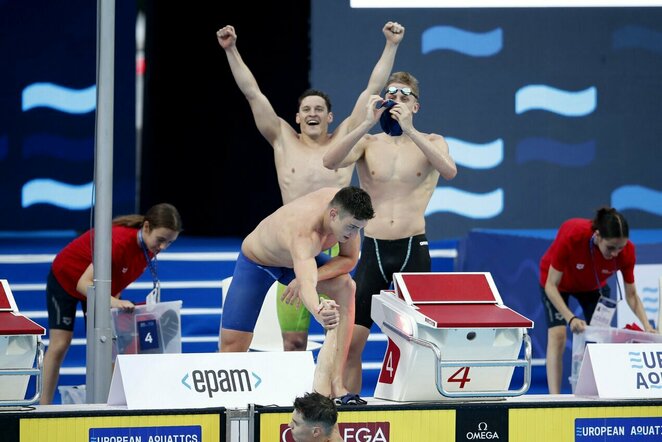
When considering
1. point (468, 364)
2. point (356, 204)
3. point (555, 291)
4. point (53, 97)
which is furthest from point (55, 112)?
point (468, 364)

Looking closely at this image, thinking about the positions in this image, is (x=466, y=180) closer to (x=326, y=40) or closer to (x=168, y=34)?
(x=326, y=40)

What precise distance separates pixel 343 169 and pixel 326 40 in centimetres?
446

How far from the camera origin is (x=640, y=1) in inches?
292

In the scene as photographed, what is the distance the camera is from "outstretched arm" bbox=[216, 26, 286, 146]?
247 inches

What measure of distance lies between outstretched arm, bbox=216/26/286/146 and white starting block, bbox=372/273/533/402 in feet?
5.64

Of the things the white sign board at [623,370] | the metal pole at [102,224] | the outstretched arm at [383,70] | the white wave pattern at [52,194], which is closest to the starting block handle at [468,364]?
the white sign board at [623,370]

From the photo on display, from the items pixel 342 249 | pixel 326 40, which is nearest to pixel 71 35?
pixel 326 40

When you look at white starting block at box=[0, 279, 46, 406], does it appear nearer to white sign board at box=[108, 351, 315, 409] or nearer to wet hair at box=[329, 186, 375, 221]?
white sign board at box=[108, 351, 315, 409]

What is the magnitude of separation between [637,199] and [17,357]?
7.73 meters

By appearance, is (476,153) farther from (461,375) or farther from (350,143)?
(461,375)

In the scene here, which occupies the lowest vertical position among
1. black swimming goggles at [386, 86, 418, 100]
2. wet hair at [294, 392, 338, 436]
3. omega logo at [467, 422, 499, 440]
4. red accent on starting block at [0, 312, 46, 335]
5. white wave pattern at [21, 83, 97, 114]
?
omega logo at [467, 422, 499, 440]

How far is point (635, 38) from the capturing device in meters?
11.1

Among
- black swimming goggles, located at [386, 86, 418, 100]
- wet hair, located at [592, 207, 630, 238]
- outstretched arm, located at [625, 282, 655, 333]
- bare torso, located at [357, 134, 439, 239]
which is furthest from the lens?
outstretched arm, located at [625, 282, 655, 333]

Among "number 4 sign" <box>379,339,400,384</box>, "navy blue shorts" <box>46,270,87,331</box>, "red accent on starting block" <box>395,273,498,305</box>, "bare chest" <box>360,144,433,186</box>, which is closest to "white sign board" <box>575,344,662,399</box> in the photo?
"red accent on starting block" <box>395,273,498,305</box>
